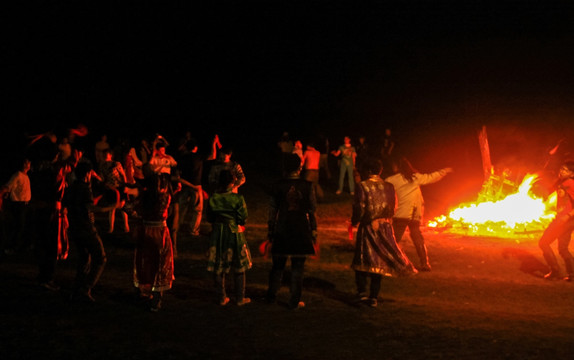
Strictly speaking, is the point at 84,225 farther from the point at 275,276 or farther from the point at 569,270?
the point at 569,270

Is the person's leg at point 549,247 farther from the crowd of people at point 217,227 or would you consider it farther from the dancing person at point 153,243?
the dancing person at point 153,243

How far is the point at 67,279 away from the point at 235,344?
417cm

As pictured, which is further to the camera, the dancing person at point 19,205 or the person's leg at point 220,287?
the dancing person at point 19,205

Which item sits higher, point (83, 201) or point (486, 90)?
point (486, 90)

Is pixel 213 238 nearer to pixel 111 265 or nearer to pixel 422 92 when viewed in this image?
pixel 111 265

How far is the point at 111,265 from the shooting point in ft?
35.6

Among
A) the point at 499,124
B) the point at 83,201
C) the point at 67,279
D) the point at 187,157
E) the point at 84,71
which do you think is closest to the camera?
the point at 83,201

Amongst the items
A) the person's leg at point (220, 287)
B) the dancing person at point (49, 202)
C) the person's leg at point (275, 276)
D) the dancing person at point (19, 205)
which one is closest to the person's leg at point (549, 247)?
the person's leg at point (275, 276)

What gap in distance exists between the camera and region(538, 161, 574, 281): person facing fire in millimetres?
10273

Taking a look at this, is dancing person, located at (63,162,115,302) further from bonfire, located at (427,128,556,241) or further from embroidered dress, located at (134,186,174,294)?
bonfire, located at (427,128,556,241)

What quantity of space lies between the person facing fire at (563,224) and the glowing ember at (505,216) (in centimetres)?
338

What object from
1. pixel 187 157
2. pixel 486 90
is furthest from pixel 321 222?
pixel 486 90

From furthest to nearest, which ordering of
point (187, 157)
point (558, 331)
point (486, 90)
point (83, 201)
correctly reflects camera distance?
1. point (486, 90)
2. point (187, 157)
3. point (83, 201)
4. point (558, 331)

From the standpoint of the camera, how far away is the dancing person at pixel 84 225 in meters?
7.90
